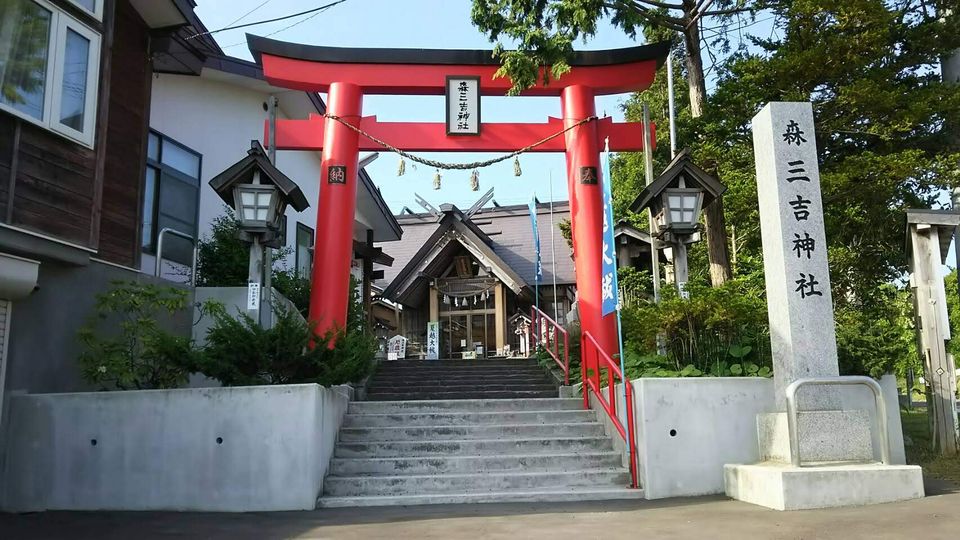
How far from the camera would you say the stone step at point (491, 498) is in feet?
22.7

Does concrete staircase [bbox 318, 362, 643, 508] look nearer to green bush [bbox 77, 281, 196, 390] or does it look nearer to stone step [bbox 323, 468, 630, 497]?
stone step [bbox 323, 468, 630, 497]

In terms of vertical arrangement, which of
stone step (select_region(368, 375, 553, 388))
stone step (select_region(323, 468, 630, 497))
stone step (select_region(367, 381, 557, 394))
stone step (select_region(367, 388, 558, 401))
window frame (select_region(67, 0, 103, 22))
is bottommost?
stone step (select_region(323, 468, 630, 497))

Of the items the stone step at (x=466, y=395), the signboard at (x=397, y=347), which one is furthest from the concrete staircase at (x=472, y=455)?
the signboard at (x=397, y=347)

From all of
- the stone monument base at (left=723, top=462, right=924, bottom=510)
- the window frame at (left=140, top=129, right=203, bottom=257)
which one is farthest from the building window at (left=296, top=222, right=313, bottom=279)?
the stone monument base at (left=723, top=462, right=924, bottom=510)

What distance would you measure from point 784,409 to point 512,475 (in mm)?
2696

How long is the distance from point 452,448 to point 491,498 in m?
1.16

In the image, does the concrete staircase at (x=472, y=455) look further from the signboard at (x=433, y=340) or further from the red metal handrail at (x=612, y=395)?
the signboard at (x=433, y=340)

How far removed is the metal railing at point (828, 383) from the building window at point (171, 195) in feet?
30.8

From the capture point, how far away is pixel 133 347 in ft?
26.6

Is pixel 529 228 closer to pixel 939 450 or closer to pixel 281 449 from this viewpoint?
pixel 939 450

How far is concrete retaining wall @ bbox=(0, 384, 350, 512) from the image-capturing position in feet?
22.4

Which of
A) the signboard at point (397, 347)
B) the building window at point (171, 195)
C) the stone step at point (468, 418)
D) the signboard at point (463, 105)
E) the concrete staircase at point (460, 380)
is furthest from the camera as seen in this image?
the signboard at point (397, 347)

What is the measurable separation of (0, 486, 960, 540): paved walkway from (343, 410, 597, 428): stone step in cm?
213

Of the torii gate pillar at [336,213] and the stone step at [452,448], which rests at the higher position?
the torii gate pillar at [336,213]
